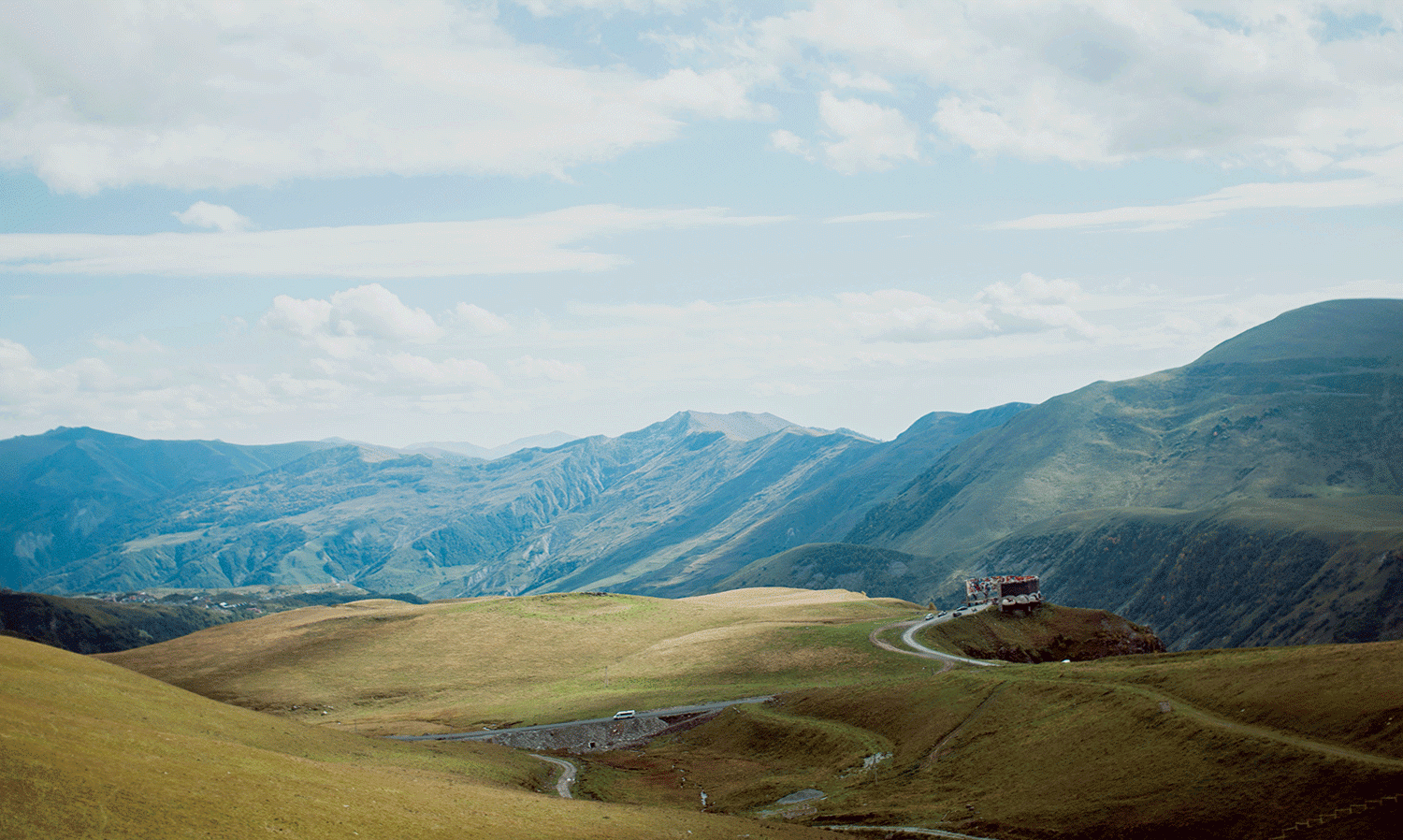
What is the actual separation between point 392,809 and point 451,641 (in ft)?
341

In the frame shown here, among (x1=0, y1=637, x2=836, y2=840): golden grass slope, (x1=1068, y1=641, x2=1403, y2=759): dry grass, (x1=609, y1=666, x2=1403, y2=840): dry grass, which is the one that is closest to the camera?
(x1=0, y1=637, x2=836, y2=840): golden grass slope

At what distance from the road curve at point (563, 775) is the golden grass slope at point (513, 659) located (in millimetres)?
12526

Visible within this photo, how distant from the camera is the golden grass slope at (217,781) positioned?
3538 cm

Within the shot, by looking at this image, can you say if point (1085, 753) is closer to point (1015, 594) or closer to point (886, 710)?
point (886, 710)

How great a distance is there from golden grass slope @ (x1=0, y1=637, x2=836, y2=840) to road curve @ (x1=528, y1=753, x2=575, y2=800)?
97.5 inches

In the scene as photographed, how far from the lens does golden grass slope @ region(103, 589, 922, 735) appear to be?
10925 cm

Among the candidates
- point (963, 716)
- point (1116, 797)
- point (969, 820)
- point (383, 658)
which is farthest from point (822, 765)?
point (383, 658)

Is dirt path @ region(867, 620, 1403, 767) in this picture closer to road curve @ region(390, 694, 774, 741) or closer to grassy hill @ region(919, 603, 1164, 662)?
road curve @ region(390, 694, 774, 741)

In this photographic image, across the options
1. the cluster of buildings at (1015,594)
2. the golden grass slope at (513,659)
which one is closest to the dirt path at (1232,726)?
the golden grass slope at (513,659)

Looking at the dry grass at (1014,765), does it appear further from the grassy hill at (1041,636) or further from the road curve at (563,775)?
the grassy hill at (1041,636)

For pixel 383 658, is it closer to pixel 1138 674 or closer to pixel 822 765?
pixel 822 765

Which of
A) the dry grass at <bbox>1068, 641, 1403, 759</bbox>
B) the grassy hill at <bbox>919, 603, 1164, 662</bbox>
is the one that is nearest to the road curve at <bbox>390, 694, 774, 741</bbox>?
the grassy hill at <bbox>919, 603, 1164, 662</bbox>

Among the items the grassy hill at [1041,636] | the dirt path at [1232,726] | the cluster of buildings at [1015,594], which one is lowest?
the grassy hill at [1041,636]

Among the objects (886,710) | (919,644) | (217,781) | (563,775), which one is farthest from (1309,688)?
(217,781)
